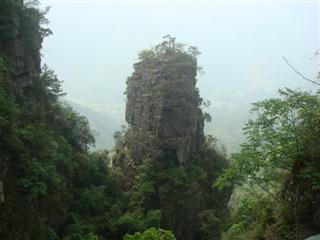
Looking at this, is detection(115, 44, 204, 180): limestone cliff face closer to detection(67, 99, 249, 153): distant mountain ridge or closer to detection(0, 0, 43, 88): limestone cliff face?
detection(0, 0, 43, 88): limestone cliff face

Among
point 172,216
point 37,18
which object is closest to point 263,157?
point 37,18

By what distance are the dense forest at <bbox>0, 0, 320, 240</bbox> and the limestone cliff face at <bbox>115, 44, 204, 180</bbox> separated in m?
0.08

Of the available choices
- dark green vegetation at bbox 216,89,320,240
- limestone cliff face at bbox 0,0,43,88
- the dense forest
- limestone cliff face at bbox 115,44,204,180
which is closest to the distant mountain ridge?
limestone cliff face at bbox 115,44,204,180

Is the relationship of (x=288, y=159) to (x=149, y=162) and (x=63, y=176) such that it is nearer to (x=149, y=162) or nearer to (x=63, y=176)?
(x=63, y=176)

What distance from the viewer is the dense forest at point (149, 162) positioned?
880 centimetres

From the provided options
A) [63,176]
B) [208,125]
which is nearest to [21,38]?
[63,176]

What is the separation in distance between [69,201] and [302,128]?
703 inches

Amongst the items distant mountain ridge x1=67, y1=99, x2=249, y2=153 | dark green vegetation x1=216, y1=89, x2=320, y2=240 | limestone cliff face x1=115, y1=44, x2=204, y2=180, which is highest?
distant mountain ridge x1=67, y1=99, x2=249, y2=153

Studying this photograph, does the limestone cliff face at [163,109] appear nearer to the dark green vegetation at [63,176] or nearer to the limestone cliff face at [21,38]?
the dark green vegetation at [63,176]

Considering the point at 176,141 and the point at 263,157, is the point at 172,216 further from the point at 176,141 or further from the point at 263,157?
the point at 263,157

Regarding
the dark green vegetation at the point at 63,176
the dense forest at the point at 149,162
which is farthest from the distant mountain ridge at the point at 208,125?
the dark green vegetation at the point at 63,176

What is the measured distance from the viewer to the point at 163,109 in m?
33.9

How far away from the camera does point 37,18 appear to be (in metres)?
24.7

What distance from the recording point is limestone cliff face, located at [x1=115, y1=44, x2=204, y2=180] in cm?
3359
